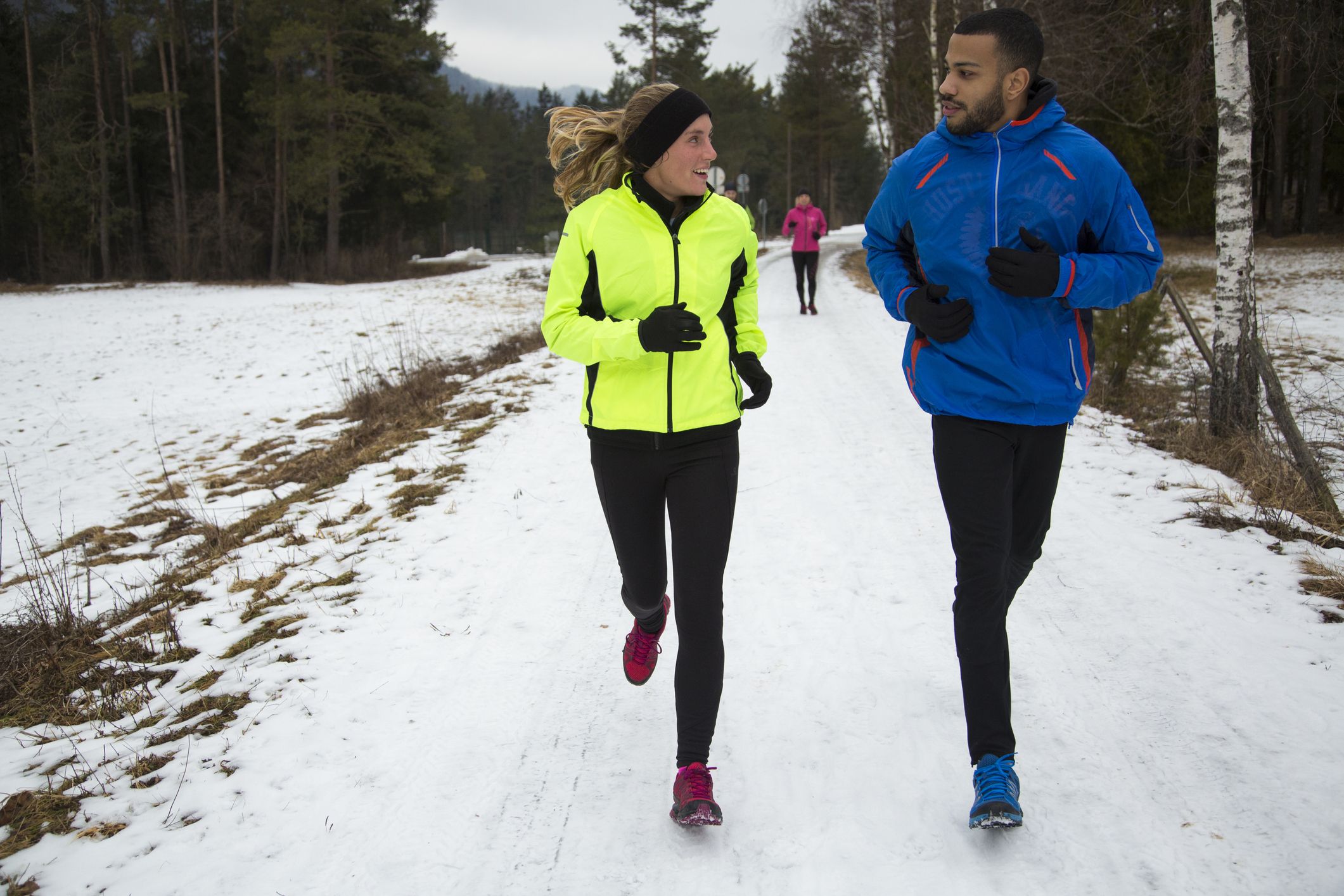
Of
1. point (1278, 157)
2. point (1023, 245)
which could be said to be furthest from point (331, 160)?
point (1023, 245)

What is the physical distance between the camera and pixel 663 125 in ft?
8.74

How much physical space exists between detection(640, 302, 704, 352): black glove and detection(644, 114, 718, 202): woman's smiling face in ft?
1.40

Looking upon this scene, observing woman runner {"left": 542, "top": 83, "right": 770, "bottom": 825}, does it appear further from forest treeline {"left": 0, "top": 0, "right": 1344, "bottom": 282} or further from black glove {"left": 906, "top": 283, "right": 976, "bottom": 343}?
forest treeline {"left": 0, "top": 0, "right": 1344, "bottom": 282}

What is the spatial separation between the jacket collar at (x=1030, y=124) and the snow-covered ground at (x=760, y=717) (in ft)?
6.71

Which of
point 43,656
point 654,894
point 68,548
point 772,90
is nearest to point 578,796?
point 654,894

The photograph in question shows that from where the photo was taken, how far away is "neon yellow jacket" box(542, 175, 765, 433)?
2688 mm

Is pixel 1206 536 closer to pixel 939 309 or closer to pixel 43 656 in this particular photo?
pixel 939 309

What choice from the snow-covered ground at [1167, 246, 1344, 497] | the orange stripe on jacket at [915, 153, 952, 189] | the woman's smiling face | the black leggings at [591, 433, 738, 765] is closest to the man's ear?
the orange stripe on jacket at [915, 153, 952, 189]

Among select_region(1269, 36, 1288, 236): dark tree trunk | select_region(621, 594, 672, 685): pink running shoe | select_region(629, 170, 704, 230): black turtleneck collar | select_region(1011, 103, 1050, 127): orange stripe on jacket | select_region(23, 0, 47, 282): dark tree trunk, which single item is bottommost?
select_region(621, 594, 672, 685): pink running shoe

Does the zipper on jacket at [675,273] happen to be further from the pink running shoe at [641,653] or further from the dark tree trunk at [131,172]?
the dark tree trunk at [131,172]

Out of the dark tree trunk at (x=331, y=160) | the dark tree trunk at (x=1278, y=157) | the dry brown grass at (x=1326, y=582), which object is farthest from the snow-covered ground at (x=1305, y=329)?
the dark tree trunk at (x=331, y=160)

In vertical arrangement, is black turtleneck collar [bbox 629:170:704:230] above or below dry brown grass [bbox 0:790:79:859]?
above

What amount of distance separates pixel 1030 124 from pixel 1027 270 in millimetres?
469

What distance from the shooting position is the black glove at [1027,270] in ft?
7.88
